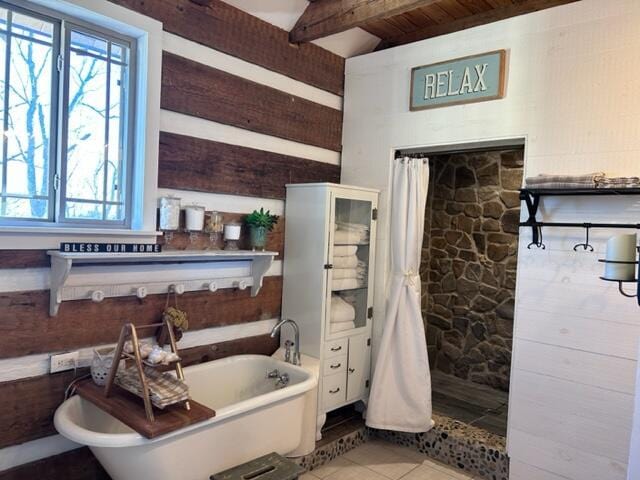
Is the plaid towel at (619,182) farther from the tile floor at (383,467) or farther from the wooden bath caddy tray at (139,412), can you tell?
the wooden bath caddy tray at (139,412)

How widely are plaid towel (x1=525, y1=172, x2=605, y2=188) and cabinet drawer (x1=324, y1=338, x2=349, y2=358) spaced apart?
151 centimetres

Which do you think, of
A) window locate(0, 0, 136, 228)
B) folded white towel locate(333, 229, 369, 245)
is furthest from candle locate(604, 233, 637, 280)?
window locate(0, 0, 136, 228)

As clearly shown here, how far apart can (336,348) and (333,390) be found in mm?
280

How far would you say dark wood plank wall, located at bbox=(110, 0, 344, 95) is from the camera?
2.50 metres

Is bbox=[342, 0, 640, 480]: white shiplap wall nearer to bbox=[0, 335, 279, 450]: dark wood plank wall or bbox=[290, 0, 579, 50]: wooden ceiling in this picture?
bbox=[290, 0, 579, 50]: wooden ceiling

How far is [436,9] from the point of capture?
121 inches

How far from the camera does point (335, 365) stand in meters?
3.11

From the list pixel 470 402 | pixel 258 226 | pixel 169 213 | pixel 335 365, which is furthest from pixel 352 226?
pixel 470 402

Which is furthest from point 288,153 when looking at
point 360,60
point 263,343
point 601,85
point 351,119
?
point 601,85

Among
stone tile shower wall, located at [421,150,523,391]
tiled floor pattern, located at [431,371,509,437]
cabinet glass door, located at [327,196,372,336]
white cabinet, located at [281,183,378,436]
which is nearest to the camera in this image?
white cabinet, located at [281,183,378,436]

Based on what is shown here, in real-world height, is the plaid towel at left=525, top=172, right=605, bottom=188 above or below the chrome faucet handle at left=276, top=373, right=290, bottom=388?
above

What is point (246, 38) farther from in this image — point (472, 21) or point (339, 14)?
point (472, 21)

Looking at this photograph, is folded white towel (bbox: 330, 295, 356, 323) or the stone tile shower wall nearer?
folded white towel (bbox: 330, 295, 356, 323)

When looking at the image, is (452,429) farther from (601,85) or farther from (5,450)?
(5,450)
